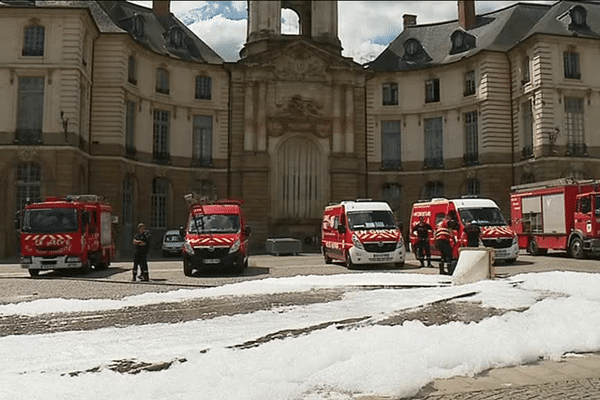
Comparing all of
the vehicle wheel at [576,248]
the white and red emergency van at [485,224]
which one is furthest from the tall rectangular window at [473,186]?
the white and red emergency van at [485,224]

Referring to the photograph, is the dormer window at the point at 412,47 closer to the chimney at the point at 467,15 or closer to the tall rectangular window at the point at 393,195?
the chimney at the point at 467,15

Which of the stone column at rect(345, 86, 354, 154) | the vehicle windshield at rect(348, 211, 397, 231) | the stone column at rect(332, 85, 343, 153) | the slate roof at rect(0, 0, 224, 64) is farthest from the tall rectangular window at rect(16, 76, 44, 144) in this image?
the stone column at rect(345, 86, 354, 154)

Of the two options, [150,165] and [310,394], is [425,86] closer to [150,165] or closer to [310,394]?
[150,165]

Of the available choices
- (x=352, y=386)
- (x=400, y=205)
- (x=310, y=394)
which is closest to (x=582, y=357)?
(x=352, y=386)

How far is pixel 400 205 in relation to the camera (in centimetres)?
3906

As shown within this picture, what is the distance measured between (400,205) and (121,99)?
1923 cm

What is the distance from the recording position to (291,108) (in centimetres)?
3709

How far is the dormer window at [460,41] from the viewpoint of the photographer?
38.9 m

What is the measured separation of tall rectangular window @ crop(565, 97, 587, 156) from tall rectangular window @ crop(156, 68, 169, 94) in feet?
80.0

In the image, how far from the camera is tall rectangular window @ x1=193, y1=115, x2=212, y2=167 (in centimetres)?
3722

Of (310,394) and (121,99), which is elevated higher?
(121,99)

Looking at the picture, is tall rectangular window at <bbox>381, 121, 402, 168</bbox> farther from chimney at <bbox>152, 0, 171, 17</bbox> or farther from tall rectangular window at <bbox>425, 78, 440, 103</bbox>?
chimney at <bbox>152, 0, 171, 17</bbox>

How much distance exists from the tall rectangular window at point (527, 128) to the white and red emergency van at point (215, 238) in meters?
21.8

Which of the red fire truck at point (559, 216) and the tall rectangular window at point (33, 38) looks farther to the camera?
the tall rectangular window at point (33, 38)
